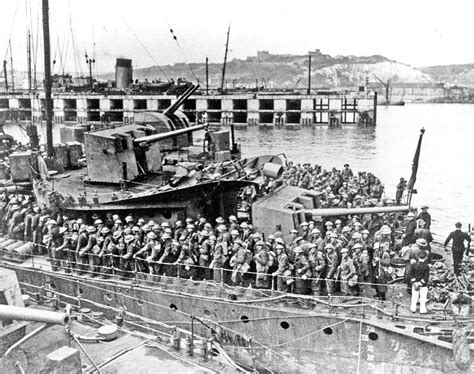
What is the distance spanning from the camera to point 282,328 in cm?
1021

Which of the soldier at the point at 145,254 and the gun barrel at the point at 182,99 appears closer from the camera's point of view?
the soldier at the point at 145,254

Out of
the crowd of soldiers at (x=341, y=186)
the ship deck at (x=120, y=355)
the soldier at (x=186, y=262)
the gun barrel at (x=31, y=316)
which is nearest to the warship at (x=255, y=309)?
the soldier at (x=186, y=262)

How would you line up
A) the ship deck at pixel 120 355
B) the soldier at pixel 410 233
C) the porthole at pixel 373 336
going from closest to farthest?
1. the ship deck at pixel 120 355
2. the porthole at pixel 373 336
3. the soldier at pixel 410 233

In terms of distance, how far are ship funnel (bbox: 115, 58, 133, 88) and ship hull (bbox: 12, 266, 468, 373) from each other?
46.9 metres

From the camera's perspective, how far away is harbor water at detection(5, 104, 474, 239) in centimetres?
2908

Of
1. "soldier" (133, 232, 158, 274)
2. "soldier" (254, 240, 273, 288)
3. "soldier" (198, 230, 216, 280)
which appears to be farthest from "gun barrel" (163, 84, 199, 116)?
"soldier" (254, 240, 273, 288)

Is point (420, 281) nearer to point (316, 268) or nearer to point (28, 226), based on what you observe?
point (316, 268)

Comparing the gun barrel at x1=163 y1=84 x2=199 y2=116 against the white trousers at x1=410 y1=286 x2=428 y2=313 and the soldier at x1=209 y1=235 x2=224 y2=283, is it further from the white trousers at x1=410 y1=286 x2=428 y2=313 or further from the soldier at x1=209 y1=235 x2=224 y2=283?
the white trousers at x1=410 y1=286 x2=428 y2=313

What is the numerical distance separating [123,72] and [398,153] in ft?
101

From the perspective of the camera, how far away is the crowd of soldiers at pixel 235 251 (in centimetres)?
997

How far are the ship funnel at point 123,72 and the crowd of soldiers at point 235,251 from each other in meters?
45.2

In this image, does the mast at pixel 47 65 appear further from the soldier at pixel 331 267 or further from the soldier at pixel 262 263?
the soldier at pixel 331 267

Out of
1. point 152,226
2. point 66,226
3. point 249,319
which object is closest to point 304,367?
point 249,319

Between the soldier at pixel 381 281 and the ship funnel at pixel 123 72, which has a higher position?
the ship funnel at pixel 123 72
